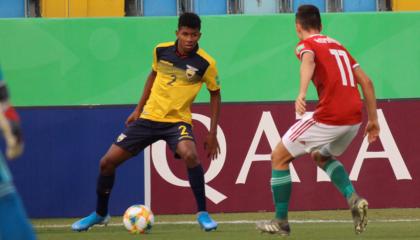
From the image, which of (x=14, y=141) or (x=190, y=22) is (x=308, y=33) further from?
(x=14, y=141)

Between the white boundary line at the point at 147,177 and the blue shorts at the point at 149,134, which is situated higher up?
the blue shorts at the point at 149,134

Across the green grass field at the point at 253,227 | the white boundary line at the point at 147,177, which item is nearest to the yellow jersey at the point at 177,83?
the green grass field at the point at 253,227

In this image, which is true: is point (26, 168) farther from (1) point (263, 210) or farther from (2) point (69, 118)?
(1) point (263, 210)

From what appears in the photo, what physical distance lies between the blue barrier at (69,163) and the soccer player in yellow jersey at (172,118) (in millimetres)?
2726

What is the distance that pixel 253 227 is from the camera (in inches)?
431

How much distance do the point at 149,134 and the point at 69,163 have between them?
10.2 feet

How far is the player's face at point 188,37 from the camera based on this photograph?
1023 cm

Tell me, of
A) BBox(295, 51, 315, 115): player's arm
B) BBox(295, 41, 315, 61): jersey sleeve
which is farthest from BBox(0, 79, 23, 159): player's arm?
BBox(295, 41, 315, 61): jersey sleeve

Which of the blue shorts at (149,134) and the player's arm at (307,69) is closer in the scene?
the player's arm at (307,69)

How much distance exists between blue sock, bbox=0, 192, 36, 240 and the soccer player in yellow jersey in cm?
486

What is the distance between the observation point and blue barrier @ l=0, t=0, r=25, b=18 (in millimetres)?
22320

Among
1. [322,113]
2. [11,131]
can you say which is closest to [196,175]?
[322,113]

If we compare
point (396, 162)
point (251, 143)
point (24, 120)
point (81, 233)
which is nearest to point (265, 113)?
point (251, 143)

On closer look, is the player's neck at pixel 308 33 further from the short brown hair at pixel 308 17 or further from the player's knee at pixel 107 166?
the player's knee at pixel 107 166
